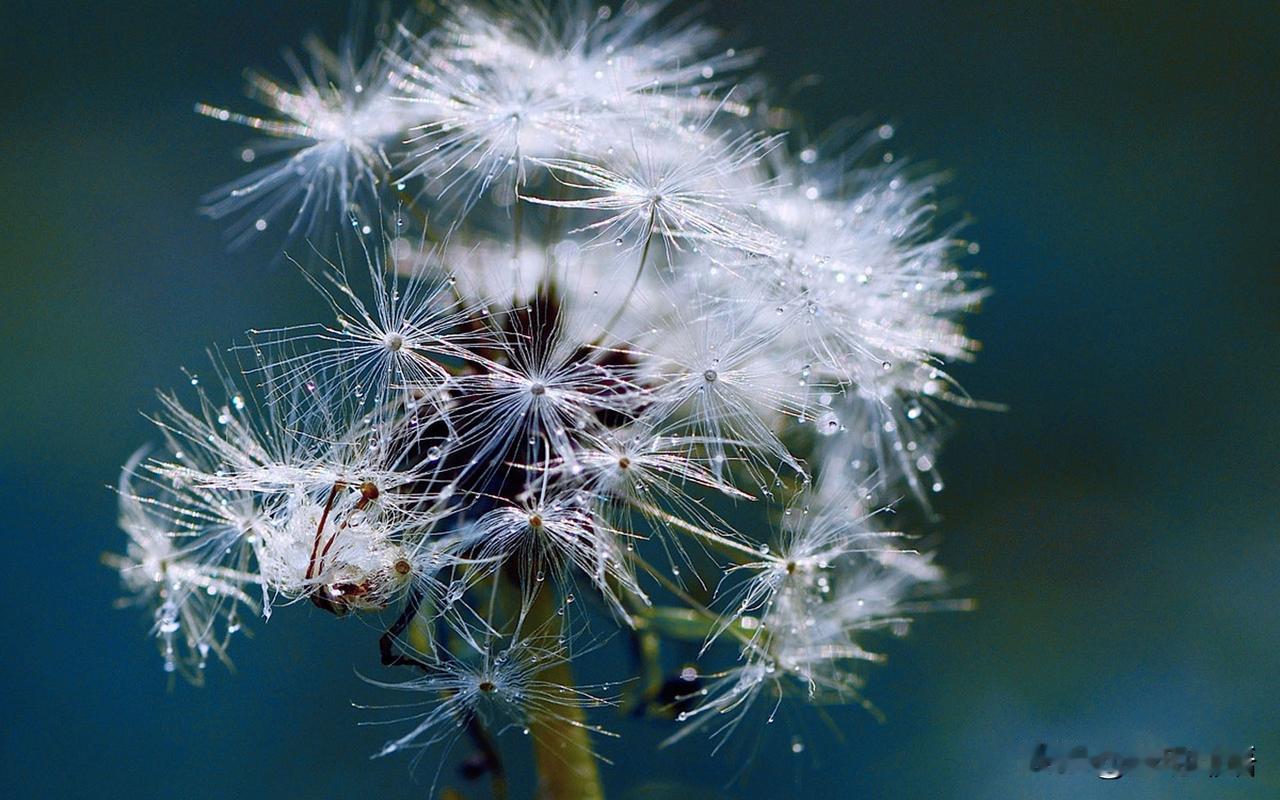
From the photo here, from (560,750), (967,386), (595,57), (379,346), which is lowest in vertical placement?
(560,750)

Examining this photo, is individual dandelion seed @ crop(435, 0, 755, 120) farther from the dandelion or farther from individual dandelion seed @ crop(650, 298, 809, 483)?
individual dandelion seed @ crop(650, 298, 809, 483)

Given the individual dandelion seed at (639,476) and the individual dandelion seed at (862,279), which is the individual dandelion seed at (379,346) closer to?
the individual dandelion seed at (639,476)

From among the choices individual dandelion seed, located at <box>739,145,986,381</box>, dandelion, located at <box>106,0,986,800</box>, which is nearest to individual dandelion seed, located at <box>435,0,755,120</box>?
dandelion, located at <box>106,0,986,800</box>

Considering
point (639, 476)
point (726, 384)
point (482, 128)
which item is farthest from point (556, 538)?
point (482, 128)

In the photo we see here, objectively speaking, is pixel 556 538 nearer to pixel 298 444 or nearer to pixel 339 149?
pixel 298 444

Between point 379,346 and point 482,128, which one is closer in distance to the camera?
point 379,346

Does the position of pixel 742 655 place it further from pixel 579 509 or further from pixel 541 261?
pixel 541 261

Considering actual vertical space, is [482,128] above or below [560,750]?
above
